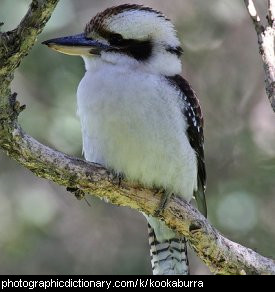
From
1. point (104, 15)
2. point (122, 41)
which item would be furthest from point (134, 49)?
point (104, 15)

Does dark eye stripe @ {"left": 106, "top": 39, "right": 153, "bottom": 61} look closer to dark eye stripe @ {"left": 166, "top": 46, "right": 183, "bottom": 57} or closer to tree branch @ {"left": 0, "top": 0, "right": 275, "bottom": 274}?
dark eye stripe @ {"left": 166, "top": 46, "right": 183, "bottom": 57}

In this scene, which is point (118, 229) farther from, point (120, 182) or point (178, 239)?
point (120, 182)

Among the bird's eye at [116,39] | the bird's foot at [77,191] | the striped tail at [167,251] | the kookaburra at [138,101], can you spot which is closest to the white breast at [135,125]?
the kookaburra at [138,101]

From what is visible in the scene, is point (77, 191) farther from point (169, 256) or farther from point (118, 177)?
point (169, 256)

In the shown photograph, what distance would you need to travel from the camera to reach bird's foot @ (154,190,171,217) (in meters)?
3.73

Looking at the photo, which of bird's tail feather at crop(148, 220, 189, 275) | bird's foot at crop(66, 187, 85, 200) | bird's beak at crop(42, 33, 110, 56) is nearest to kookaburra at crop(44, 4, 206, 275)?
bird's beak at crop(42, 33, 110, 56)

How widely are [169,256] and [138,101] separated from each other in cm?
90

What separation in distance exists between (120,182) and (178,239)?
679 millimetres

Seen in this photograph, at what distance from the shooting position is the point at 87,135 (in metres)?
3.87

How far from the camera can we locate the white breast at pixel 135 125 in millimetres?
3695

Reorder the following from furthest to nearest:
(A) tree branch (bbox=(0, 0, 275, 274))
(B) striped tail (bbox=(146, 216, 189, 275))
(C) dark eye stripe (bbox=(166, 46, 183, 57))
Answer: (B) striped tail (bbox=(146, 216, 189, 275)) → (C) dark eye stripe (bbox=(166, 46, 183, 57)) → (A) tree branch (bbox=(0, 0, 275, 274))

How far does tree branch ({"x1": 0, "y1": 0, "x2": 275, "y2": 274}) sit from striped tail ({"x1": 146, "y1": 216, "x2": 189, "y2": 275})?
0.43 m

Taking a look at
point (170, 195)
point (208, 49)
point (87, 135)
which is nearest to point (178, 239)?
point (170, 195)
